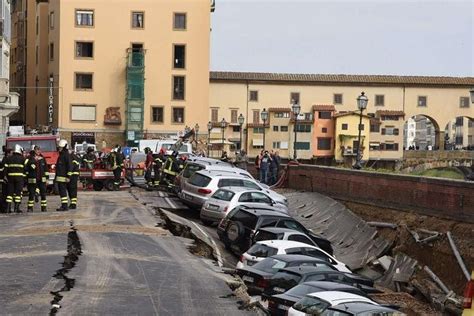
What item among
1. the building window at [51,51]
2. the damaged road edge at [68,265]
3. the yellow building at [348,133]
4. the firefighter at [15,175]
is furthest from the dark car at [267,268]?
the yellow building at [348,133]

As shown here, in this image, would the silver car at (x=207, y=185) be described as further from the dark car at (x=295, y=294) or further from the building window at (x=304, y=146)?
the building window at (x=304, y=146)

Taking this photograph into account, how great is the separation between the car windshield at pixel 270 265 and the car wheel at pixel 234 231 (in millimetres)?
4929

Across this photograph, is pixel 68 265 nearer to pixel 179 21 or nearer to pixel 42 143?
pixel 42 143

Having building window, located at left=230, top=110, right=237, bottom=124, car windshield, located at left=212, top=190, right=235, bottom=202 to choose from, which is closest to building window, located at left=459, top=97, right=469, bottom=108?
building window, located at left=230, top=110, right=237, bottom=124

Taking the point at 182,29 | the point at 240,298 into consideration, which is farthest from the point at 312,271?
the point at 182,29

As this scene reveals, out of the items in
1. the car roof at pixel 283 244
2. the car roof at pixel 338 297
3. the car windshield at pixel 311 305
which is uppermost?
the car roof at pixel 338 297

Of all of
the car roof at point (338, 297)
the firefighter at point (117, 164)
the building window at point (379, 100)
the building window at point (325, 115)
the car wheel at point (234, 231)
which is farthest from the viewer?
the building window at point (379, 100)

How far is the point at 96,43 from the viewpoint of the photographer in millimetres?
72750

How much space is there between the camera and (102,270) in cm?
1431

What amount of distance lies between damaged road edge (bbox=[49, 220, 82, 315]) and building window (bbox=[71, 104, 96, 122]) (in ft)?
175

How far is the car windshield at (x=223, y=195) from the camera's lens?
24.2 m

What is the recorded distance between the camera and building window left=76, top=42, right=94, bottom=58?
7269 cm

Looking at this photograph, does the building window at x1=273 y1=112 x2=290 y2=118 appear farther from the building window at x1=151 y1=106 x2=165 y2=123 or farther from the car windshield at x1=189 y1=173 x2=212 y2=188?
the car windshield at x1=189 y1=173 x2=212 y2=188

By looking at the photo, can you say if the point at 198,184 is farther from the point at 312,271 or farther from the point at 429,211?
the point at 312,271
